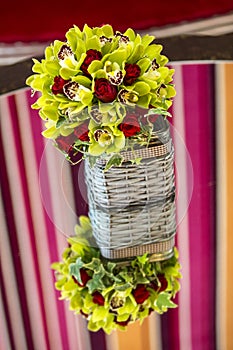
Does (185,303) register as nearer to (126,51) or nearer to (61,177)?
(61,177)

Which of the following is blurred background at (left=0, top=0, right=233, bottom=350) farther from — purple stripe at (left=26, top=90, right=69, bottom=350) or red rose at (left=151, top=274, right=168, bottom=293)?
red rose at (left=151, top=274, right=168, bottom=293)

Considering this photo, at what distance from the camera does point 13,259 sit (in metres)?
1.59

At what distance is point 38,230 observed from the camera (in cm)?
159

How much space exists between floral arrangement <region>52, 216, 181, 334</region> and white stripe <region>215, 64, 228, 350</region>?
10.2 inches

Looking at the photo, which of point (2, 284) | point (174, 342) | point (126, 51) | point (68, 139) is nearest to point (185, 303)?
point (174, 342)

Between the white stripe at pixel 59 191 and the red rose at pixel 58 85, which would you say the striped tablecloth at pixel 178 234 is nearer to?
the white stripe at pixel 59 191

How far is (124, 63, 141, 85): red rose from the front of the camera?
3.92 feet

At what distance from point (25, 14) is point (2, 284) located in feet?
2.21

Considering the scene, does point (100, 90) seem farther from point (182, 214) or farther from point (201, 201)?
point (201, 201)

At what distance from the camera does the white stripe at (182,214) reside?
4.64 feet

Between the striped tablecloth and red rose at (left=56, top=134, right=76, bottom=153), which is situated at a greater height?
red rose at (left=56, top=134, right=76, bottom=153)

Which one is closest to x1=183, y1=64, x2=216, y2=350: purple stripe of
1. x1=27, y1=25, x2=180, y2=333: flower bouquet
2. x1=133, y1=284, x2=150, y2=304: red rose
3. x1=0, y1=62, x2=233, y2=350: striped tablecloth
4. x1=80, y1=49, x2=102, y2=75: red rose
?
x1=0, y1=62, x2=233, y2=350: striped tablecloth

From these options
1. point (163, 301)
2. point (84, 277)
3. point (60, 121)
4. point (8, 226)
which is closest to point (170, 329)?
point (163, 301)

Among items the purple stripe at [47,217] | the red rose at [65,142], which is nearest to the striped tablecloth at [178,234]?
the purple stripe at [47,217]
